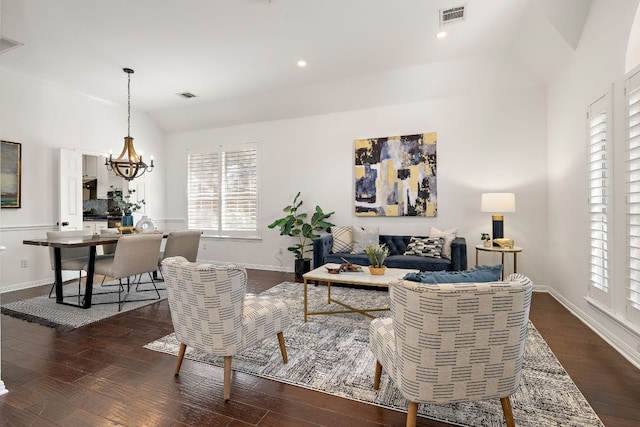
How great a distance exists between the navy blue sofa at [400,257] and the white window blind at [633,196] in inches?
69.3

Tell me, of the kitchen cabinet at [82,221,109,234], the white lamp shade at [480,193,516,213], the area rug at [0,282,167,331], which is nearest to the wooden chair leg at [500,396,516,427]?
the white lamp shade at [480,193,516,213]

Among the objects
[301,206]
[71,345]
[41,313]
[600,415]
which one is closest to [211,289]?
[71,345]

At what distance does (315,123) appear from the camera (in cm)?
574

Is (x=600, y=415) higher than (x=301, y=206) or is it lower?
lower

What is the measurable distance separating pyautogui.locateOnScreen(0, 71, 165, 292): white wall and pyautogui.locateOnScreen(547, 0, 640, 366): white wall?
7.14m

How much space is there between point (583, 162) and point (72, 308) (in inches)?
234

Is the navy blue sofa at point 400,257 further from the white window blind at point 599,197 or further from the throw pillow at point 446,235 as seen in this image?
the white window blind at point 599,197

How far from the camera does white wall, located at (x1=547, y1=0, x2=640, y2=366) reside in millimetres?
2520

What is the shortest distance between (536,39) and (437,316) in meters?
3.99

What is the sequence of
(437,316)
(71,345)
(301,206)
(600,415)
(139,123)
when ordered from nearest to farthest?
1. (437,316)
2. (600,415)
3. (71,345)
4. (301,206)
5. (139,123)

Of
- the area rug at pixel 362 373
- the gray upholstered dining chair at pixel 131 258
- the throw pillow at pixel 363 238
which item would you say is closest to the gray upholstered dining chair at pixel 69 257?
the gray upholstered dining chair at pixel 131 258

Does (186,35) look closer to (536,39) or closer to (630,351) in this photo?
(536,39)

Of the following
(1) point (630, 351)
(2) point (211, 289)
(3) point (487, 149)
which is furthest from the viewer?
(3) point (487, 149)

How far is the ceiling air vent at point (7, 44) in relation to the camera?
371 centimetres
